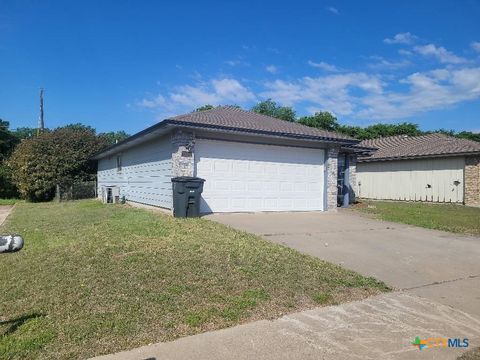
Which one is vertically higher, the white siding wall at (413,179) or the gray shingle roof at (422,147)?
the gray shingle roof at (422,147)

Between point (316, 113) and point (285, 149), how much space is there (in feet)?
119

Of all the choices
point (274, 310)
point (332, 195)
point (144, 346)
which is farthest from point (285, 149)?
point (144, 346)

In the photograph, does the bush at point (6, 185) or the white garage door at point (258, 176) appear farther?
the bush at point (6, 185)

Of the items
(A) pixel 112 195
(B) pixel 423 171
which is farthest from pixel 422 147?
(A) pixel 112 195

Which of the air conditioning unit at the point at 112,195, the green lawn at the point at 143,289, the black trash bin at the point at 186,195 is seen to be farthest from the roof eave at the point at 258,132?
the air conditioning unit at the point at 112,195

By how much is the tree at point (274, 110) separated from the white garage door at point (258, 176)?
36703mm

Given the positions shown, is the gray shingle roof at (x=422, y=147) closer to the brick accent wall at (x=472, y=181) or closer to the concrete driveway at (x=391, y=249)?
the brick accent wall at (x=472, y=181)

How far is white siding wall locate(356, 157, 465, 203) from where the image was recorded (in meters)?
20.2

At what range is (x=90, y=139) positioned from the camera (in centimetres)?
2748

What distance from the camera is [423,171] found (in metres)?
21.7

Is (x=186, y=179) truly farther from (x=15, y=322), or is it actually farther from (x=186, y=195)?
(x=15, y=322)

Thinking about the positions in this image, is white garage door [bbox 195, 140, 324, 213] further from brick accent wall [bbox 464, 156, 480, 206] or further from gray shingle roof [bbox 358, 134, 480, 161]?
gray shingle roof [bbox 358, 134, 480, 161]

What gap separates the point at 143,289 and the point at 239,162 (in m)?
8.49

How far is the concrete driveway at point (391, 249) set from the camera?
17.7 feet
